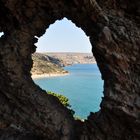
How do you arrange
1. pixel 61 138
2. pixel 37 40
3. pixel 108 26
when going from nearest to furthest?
pixel 108 26 < pixel 61 138 < pixel 37 40

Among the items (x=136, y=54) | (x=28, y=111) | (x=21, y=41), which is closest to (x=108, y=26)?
(x=136, y=54)

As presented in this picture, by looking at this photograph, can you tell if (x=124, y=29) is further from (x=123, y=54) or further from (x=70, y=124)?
(x=70, y=124)

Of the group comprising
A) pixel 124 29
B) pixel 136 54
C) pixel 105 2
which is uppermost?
pixel 105 2

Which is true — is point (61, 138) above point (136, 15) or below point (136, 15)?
below

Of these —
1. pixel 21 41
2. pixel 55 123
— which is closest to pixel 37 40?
pixel 21 41

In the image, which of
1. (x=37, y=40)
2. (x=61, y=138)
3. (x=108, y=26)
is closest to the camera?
(x=108, y=26)

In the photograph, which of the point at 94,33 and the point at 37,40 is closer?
the point at 94,33
